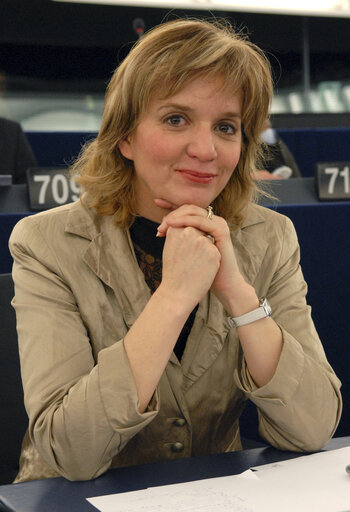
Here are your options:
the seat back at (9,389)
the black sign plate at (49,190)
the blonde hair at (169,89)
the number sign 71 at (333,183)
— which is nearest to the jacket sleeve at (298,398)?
the blonde hair at (169,89)

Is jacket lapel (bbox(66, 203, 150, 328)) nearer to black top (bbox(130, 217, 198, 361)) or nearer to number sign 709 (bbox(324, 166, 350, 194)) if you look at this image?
black top (bbox(130, 217, 198, 361))

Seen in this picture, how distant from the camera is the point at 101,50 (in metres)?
6.52

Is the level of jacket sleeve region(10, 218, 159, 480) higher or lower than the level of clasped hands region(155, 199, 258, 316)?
lower

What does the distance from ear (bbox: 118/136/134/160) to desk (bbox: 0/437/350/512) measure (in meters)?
0.56

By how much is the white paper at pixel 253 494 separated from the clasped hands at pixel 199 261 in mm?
309

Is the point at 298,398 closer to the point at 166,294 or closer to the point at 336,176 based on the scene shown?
the point at 166,294

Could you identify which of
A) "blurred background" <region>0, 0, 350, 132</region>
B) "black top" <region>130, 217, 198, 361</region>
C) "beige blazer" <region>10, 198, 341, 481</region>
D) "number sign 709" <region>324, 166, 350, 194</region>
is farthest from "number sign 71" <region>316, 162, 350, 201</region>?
"blurred background" <region>0, 0, 350, 132</region>

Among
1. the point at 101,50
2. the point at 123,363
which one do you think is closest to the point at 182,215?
the point at 123,363

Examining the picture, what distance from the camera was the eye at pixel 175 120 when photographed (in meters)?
1.27

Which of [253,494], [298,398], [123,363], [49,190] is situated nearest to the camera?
[253,494]

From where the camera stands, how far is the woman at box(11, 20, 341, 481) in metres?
1.15

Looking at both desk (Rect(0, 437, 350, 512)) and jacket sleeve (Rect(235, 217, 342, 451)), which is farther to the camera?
jacket sleeve (Rect(235, 217, 342, 451))

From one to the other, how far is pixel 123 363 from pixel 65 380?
0.11m

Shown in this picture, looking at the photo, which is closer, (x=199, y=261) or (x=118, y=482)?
(x=118, y=482)
